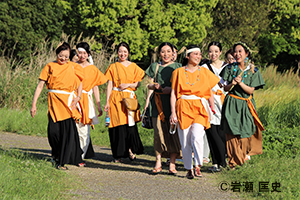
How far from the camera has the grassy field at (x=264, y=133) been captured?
5.63 m

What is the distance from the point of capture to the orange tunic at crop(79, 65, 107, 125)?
789 centimetres

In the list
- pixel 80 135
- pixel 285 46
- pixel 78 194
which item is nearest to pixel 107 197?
pixel 78 194

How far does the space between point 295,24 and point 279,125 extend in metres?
24.2

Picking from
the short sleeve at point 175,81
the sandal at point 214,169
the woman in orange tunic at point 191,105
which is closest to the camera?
the woman in orange tunic at point 191,105

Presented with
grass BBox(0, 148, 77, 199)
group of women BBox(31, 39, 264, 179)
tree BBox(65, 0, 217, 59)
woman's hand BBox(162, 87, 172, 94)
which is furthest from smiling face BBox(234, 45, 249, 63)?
tree BBox(65, 0, 217, 59)

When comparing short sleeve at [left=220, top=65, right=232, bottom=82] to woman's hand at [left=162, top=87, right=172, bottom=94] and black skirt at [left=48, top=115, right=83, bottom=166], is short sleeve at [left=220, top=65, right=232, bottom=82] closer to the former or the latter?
woman's hand at [left=162, top=87, right=172, bottom=94]

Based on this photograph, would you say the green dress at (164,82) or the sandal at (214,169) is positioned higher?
the green dress at (164,82)

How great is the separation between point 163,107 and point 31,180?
2447mm

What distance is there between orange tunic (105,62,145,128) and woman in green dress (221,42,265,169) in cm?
175

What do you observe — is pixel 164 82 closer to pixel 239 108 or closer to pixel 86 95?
pixel 239 108

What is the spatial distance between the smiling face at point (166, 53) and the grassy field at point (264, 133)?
1975mm

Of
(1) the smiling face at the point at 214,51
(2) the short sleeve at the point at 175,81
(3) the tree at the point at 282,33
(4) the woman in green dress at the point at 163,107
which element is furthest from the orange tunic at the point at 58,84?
(3) the tree at the point at 282,33

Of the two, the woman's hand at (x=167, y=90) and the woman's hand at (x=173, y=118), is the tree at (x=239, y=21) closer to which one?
the woman's hand at (x=167, y=90)

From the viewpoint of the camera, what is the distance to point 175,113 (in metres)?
6.44
